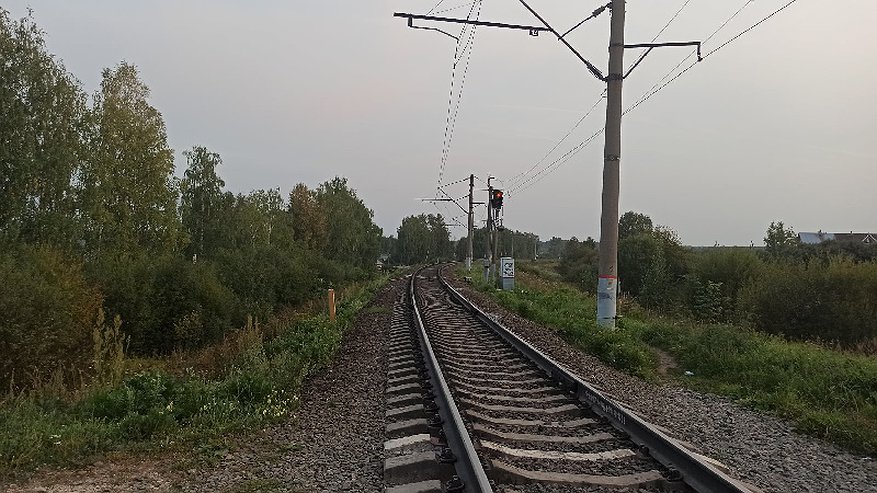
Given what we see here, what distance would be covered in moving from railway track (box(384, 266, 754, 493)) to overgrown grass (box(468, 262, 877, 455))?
205 centimetres

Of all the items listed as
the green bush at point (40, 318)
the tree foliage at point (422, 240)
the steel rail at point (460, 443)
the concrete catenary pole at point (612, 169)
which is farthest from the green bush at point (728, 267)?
the tree foliage at point (422, 240)

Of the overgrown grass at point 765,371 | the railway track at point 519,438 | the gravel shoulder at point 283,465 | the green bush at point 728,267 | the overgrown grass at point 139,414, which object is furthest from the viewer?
the green bush at point 728,267

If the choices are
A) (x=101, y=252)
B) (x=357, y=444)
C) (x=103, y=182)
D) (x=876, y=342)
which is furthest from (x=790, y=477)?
(x=103, y=182)

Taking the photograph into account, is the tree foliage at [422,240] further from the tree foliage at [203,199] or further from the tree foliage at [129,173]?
the tree foliage at [129,173]

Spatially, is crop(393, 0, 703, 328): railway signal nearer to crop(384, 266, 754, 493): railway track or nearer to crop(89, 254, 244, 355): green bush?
crop(384, 266, 754, 493): railway track

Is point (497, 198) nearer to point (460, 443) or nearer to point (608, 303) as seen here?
point (608, 303)

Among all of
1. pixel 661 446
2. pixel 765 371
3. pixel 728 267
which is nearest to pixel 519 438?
pixel 661 446

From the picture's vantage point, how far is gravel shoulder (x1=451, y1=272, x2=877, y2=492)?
16.7 feet

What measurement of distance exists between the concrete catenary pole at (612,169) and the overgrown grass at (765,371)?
2.67 feet

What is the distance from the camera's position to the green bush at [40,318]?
36.8ft

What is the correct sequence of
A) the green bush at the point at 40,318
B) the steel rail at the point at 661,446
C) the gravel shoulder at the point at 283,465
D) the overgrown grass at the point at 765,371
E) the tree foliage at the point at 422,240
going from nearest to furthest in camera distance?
the steel rail at the point at 661,446 → the gravel shoulder at the point at 283,465 → the overgrown grass at the point at 765,371 → the green bush at the point at 40,318 → the tree foliage at the point at 422,240

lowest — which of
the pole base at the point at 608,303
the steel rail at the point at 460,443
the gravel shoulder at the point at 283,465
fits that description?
the gravel shoulder at the point at 283,465

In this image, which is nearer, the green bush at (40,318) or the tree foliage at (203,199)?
the green bush at (40,318)

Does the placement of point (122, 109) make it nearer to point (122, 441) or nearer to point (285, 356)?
point (285, 356)
